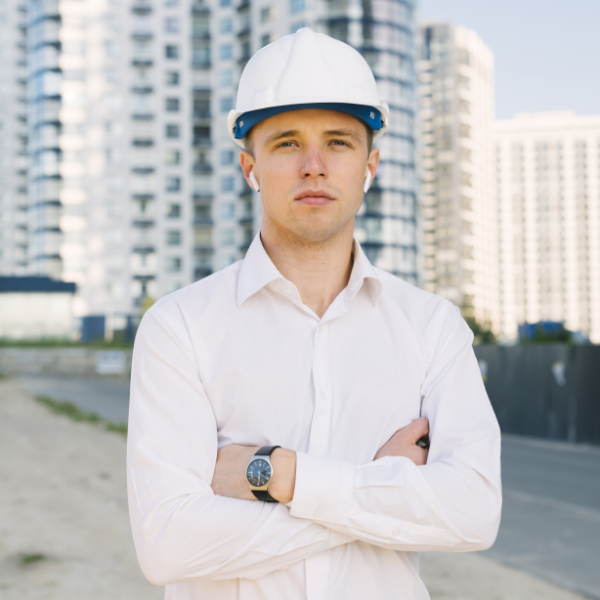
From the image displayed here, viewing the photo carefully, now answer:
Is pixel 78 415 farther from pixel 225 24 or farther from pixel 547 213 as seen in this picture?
pixel 547 213

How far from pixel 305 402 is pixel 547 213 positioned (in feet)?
495

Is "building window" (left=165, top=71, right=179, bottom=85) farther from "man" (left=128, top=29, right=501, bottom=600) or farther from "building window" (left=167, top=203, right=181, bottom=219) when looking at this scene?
"man" (left=128, top=29, right=501, bottom=600)

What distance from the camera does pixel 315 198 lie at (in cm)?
207

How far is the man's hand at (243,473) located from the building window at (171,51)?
73.2 m

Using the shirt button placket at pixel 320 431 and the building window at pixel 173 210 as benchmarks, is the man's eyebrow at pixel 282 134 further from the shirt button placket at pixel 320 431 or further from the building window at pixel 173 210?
the building window at pixel 173 210

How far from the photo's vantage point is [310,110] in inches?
82.2

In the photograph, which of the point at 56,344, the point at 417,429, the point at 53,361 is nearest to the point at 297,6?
the point at 56,344

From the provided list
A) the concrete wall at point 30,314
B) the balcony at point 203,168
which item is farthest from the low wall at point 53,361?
the balcony at point 203,168

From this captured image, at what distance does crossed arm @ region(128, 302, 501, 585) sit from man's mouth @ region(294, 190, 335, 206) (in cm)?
48

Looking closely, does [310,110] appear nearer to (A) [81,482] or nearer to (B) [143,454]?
(B) [143,454]

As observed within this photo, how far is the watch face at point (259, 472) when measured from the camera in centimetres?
190

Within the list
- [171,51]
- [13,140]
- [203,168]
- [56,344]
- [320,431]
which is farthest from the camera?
[13,140]

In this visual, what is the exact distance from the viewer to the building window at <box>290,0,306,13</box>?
Answer: 60.6 meters

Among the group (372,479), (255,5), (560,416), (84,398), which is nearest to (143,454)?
(372,479)
